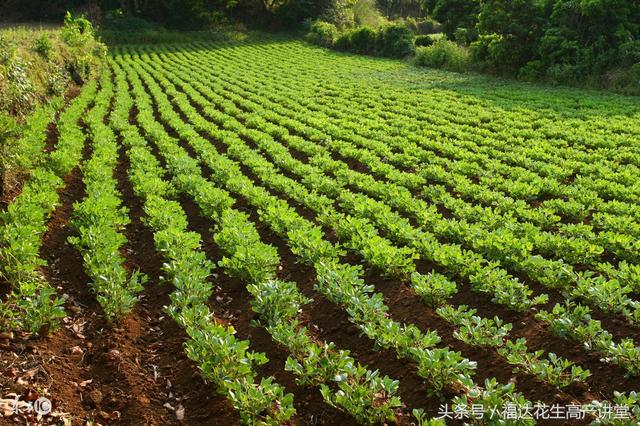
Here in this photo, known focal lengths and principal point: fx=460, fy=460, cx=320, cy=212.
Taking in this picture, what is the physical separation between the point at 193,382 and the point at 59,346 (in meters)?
1.59

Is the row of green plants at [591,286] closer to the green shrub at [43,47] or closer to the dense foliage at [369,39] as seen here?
the green shrub at [43,47]

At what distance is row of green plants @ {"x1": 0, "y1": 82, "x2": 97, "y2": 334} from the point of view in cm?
499

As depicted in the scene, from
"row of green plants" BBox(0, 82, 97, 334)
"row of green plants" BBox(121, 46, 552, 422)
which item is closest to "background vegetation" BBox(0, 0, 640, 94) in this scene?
"row of green plants" BBox(121, 46, 552, 422)

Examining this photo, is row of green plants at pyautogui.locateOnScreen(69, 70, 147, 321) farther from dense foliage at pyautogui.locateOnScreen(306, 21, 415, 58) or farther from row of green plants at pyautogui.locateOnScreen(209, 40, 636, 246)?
dense foliage at pyautogui.locateOnScreen(306, 21, 415, 58)

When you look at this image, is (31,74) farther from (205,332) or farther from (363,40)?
(363,40)

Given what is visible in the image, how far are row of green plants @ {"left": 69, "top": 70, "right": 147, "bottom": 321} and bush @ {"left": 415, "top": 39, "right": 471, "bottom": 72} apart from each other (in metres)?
26.6

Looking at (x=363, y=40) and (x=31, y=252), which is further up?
(x=363, y=40)

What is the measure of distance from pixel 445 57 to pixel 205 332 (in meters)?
34.1

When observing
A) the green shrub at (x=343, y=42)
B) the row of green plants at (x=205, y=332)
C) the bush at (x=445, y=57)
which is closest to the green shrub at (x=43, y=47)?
the row of green plants at (x=205, y=332)

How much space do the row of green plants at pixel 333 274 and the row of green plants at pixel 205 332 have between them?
4.20 feet

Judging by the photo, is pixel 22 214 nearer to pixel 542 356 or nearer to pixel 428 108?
pixel 542 356

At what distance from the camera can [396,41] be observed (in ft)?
137

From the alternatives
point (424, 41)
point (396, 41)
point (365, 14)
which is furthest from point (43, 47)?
point (365, 14)

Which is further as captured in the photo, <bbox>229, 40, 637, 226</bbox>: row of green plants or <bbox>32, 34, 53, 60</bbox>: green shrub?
<bbox>32, 34, 53, 60</bbox>: green shrub
